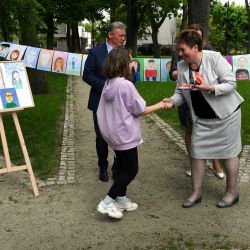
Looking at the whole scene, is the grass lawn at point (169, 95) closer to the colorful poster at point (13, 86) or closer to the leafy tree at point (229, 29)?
the colorful poster at point (13, 86)

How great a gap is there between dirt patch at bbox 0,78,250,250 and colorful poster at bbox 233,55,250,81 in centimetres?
183

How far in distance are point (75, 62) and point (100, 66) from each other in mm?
2158

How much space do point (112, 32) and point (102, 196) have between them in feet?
6.28

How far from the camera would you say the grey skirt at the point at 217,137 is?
472cm

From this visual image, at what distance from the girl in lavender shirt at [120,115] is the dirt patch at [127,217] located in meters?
0.31

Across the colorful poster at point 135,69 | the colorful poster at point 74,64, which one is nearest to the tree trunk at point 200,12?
the colorful poster at point 135,69

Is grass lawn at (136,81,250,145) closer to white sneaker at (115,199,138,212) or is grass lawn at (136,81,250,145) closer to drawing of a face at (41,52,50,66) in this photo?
drawing of a face at (41,52,50,66)

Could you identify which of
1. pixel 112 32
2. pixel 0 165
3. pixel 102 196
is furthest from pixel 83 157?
pixel 112 32

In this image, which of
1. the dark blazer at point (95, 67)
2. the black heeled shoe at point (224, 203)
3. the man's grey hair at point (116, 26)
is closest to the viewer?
the black heeled shoe at point (224, 203)

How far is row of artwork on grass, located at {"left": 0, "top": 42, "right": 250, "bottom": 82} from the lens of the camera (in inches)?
277

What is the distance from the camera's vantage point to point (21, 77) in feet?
17.9

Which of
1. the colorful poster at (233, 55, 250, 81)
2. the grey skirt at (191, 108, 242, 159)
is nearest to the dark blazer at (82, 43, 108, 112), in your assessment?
the grey skirt at (191, 108, 242, 159)

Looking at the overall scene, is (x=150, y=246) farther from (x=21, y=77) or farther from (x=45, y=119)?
(x=45, y=119)

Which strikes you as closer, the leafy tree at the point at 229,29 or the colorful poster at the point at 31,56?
the colorful poster at the point at 31,56
